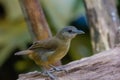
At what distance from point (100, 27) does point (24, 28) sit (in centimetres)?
102

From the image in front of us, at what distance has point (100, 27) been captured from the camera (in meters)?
4.02

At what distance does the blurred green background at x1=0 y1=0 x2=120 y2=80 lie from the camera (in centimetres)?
453

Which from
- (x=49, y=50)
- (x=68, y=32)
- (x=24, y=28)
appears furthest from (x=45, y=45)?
(x=24, y=28)

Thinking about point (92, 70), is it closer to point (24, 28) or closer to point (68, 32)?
point (68, 32)

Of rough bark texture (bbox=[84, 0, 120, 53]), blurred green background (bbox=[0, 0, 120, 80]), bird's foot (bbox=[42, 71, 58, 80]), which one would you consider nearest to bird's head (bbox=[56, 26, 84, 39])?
bird's foot (bbox=[42, 71, 58, 80])

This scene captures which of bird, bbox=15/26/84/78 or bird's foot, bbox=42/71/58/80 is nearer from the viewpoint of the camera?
bird's foot, bbox=42/71/58/80

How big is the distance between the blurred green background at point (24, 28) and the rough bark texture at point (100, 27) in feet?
1.62

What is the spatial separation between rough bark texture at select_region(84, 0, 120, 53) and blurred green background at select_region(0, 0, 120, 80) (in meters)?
0.49

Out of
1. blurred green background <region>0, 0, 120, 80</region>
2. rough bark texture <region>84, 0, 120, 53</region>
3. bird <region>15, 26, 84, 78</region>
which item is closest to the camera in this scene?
bird <region>15, 26, 84, 78</region>

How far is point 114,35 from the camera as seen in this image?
4020mm

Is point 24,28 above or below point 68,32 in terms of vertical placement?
below

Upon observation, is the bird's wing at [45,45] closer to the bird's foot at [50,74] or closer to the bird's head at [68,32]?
the bird's head at [68,32]

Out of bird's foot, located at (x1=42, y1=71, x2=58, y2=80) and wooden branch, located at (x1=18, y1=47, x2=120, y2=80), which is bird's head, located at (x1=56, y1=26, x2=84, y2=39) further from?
bird's foot, located at (x1=42, y1=71, x2=58, y2=80)

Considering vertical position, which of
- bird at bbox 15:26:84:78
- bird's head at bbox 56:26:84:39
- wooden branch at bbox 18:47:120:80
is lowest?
wooden branch at bbox 18:47:120:80
